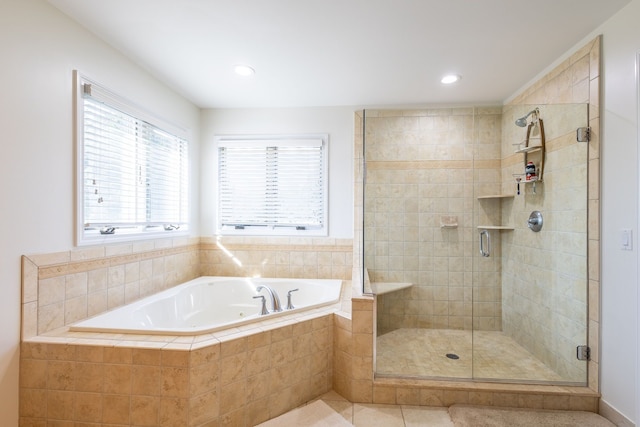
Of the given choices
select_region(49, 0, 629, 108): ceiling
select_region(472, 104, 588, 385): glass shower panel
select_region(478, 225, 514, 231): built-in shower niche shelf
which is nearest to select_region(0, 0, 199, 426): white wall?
select_region(49, 0, 629, 108): ceiling

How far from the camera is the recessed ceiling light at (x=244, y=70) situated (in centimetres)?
217

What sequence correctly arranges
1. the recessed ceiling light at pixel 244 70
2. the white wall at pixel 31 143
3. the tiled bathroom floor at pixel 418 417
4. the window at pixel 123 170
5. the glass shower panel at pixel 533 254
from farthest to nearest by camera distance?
the recessed ceiling light at pixel 244 70
the glass shower panel at pixel 533 254
the window at pixel 123 170
the tiled bathroom floor at pixel 418 417
the white wall at pixel 31 143

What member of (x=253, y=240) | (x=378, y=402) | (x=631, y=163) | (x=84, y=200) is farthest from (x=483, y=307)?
(x=84, y=200)

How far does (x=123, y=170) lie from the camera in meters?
2.05

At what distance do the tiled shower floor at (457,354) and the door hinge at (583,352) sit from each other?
203mm

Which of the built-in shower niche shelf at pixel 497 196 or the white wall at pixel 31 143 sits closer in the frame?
the white wall at pixel 31 143

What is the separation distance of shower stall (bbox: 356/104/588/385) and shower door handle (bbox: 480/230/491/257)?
0.4 inches

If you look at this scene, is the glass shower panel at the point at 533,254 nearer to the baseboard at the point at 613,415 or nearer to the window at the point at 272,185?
the baseboard at the point at 613,415

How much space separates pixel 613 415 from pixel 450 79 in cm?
248

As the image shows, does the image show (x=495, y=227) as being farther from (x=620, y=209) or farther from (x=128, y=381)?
(x=128, y=381)

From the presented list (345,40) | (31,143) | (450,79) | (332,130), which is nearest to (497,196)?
(450,79)

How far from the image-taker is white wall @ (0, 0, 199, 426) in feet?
4.47

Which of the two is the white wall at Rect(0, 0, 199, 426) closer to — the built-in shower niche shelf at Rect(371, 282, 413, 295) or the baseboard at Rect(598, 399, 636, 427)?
the built-in shower niche shelf at Rect(371, 282, 413, 295)

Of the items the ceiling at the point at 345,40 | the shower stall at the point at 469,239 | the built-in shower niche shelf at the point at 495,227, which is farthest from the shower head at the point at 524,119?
the built-in shower niche shelf at the point at 495,227
